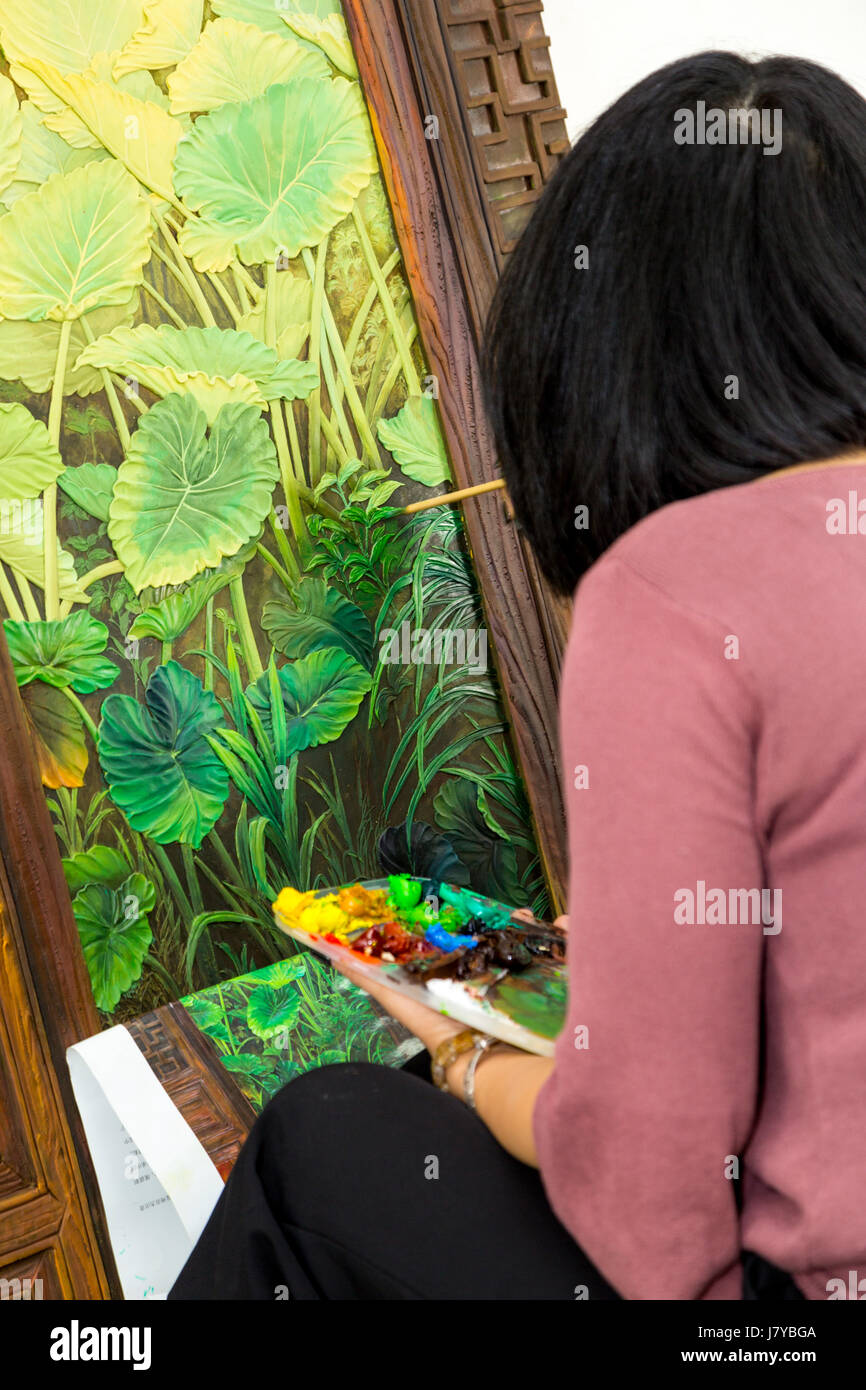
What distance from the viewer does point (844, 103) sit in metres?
0.75

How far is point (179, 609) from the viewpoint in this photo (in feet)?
4.52

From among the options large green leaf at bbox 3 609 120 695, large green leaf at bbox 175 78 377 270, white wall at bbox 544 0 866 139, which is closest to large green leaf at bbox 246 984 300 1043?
large green leaf at bbox 3 609 120 695

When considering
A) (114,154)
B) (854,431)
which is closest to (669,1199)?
(854,431)

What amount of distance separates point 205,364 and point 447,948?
71 centimetres

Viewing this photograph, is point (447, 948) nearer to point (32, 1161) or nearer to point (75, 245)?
point (32, 1161)

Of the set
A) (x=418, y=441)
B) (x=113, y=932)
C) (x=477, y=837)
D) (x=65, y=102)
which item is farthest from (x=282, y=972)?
(x=65, y=102)

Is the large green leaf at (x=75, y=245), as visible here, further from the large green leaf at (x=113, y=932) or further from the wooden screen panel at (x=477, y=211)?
the large green leaf at (x=113, y=932)

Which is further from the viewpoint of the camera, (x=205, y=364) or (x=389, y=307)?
(x=389, y=307)

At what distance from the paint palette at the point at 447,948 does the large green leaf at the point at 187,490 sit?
408 mm

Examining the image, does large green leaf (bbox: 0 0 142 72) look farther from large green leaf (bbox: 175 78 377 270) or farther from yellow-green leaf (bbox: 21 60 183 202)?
large green leaf (bbox: 175 78 377 270)

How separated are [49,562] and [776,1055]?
0.95 meters

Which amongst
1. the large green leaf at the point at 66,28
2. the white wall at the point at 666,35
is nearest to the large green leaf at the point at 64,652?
the large green leaf at the point at 66,28

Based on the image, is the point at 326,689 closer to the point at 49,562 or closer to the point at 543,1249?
the point at 49,562

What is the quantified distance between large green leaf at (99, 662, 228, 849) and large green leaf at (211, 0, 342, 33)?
0.74 m
